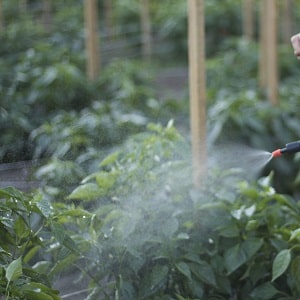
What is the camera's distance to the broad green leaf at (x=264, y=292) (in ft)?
11.3

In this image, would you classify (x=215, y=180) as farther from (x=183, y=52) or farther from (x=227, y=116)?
(x=183, y=52)

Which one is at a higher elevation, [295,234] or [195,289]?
[295,234]

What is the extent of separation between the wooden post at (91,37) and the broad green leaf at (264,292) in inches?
177

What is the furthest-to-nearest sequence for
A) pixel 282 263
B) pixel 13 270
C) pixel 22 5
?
pixel 22 5, pixel 282 263, pixel 13 270

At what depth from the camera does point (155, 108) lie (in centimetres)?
688

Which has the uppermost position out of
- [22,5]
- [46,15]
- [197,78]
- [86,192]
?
[22,5]

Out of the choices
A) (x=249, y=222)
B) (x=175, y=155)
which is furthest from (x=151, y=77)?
(x=249, y=222)

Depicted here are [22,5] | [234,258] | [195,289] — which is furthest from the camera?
[22,5]

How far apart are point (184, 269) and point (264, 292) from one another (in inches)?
15.1

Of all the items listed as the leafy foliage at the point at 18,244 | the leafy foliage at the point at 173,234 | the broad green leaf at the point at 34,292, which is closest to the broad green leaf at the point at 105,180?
the leafy foliage at the point at 173,234

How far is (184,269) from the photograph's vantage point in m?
3.32

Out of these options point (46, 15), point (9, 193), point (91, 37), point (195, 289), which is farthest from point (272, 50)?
point (9, 193)

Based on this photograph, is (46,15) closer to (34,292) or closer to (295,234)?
(295,234)

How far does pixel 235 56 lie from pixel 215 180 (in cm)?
641
